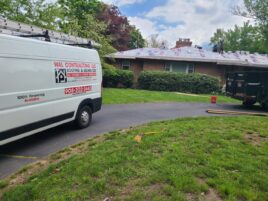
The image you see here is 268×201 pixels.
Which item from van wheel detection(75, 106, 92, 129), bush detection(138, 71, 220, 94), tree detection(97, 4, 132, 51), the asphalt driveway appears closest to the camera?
the asphalt driveway

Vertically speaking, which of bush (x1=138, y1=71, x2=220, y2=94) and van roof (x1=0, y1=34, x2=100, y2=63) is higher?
van roof (x1=0, y1=34, x2=100, y2=63)

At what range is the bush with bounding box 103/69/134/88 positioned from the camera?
2029 cm

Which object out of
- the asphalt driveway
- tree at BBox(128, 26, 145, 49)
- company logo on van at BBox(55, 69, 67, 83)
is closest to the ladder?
company logo on van at BBox(55, 69, 67, 83)

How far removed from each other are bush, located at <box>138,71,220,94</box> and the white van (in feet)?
41.3

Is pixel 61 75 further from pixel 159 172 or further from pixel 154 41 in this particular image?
pixel 154 41

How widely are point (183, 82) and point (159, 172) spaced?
16434mm

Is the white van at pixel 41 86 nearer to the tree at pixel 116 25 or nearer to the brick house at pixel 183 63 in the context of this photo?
the brick house at pixel 183 63

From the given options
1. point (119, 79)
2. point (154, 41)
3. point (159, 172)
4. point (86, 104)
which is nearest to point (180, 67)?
point (119, 79)

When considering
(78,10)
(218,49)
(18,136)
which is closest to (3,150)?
(18,136)

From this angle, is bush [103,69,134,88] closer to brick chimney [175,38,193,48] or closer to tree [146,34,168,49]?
brick chimney [175,38,193,48]

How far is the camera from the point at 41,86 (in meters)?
5.46

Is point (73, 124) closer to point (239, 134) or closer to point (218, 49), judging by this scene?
point (239, 134)

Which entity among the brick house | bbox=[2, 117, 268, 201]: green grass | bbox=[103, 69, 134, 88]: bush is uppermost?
the brick house

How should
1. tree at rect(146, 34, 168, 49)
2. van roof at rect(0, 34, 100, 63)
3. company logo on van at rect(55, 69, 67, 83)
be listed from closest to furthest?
van roof at rect(0, 34, 100, 63) < company logo on van at rect(55, 69, 67, 83) < tree at rect(146, 34, 168, 49)
